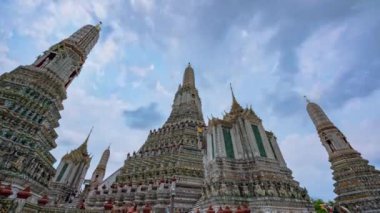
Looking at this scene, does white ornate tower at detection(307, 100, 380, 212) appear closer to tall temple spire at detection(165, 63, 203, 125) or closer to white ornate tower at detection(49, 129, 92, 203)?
tall temple spire at detection(165, 63, 203, 125)

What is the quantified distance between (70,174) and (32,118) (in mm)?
25482

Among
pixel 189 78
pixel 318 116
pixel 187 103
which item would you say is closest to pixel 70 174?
pixel 187 103

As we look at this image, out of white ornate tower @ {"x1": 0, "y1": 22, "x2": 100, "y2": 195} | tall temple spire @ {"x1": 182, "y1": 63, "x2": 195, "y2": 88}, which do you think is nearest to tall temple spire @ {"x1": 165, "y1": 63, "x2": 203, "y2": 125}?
tall temple spire @ {"x1": 182, "y1": 63, "x2": 195, "y2": 88}

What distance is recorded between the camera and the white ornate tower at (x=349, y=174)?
23.6 m

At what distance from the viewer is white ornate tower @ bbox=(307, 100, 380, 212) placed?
23641mm

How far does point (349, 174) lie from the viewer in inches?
1053

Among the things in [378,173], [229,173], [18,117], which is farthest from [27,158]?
[378,173]

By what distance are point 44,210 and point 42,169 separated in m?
8.62

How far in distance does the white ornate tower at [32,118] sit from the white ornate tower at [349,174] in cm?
3167

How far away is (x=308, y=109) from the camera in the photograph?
37.4m

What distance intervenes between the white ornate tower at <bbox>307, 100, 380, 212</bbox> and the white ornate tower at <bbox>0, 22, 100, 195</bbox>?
3167 cm

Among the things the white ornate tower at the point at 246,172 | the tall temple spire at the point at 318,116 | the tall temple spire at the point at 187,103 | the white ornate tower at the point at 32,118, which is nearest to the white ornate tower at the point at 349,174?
the tall temple spire at the point at 318,116

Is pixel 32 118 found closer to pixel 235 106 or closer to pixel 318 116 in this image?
pixel 235 106

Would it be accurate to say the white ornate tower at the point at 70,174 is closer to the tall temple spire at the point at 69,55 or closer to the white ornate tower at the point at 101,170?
the white ornate tower at the point at 101,170
